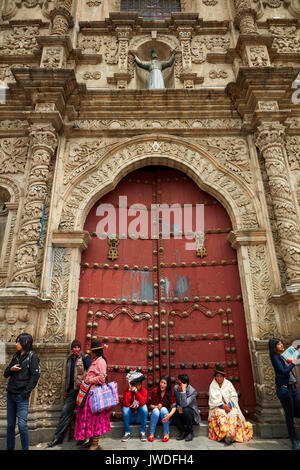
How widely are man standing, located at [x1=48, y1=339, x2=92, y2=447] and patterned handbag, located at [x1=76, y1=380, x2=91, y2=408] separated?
21cm

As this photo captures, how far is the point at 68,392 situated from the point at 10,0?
28.5 feet

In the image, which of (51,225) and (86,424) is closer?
(86,424)

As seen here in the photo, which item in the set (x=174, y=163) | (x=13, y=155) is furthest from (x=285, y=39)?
(x=13, y=155)

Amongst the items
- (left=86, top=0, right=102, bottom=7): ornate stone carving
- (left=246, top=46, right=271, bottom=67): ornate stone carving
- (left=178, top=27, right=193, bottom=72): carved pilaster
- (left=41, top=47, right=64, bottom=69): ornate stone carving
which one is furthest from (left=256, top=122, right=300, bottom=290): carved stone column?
(left=86, top=0, right=102, bottom=7): ornate stone carving

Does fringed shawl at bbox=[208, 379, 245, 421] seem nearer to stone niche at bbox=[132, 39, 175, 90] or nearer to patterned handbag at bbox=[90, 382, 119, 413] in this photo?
patterned handbag at bbox=[90, 382, 119, 413]

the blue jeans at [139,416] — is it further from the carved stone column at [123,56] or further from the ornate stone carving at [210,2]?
the ornate stone carving at [210,2]

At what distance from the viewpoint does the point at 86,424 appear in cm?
321

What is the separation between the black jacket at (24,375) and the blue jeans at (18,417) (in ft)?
0.22

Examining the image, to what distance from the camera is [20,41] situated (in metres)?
6.55

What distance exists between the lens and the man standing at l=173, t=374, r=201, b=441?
3.52 meters

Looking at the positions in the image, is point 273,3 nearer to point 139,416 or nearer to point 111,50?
point 111,50

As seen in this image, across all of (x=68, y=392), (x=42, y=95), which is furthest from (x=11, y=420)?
(x=42, y=95)

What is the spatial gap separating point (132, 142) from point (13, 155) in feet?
7.16
